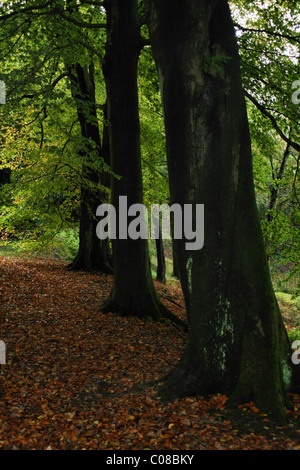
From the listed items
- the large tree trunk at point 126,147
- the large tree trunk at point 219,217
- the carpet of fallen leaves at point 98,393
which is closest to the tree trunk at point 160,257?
the carpet of fallen leaves at point 98,393

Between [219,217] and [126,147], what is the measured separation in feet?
15.6

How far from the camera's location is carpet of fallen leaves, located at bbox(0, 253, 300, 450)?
12.8 feet

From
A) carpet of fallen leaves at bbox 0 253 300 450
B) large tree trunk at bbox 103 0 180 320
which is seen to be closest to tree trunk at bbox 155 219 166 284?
carpet of fallen leaves at bbox 0 253 300 450

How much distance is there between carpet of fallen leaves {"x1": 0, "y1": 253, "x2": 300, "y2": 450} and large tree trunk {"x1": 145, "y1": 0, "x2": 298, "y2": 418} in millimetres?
419

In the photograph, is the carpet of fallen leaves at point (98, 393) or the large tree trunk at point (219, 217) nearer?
the carpet of fallen leaves at point (98, 393)

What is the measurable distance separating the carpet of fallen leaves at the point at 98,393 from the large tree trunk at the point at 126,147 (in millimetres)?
558

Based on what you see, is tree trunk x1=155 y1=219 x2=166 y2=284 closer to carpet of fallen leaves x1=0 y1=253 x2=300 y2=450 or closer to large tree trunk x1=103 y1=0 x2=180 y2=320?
carpet of fallen leaves x1=0 y1=253 x2=300 y2=450

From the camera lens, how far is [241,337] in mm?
4527

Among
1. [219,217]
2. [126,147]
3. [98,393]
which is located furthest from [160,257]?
[219,217]

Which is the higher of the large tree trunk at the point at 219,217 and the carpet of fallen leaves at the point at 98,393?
the large tree trunk at the point at 219,217

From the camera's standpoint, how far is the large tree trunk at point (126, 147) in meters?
8.66

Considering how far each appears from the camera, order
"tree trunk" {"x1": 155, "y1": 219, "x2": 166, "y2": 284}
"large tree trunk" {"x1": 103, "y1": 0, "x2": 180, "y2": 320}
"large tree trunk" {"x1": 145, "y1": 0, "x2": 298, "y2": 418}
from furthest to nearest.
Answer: "tree trunk" {"x1": 155, "y1": 219, "x2": 166, "y2": 284} < "large tree trunk" {"x1": 103, "y1": 0, "x2": 180, "y2": 320} < "large tree trunk" {"x1": 145, "y1": 0, "x2": 298, "y2": 418}

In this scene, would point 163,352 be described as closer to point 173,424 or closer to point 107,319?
point 107,319

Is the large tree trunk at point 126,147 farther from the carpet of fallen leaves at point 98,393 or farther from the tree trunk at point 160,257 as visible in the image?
the tree trunk at point 160,257
